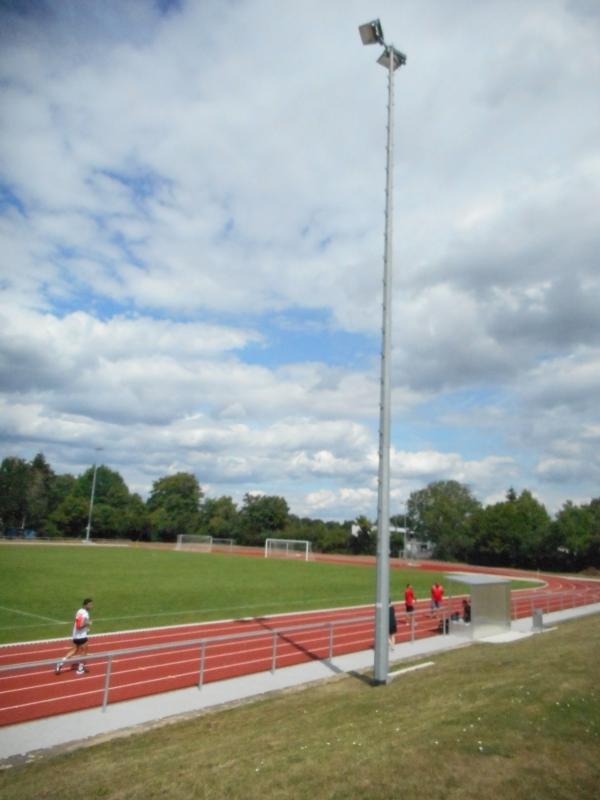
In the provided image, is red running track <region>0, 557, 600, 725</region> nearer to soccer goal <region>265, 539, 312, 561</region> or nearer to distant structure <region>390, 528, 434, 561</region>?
soccer goal <region>265, 539, 312, 561</region>

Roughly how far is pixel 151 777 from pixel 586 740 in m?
4.89

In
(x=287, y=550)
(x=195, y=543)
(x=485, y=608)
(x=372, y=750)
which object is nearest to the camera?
(x=372, y=750)

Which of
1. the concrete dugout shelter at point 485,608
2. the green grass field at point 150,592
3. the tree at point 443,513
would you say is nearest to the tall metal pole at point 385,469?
the concrete dugout shelter at point 485,608

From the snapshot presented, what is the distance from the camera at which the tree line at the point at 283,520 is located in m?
66.1

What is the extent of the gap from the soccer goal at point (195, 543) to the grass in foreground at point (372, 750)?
70.7 metres

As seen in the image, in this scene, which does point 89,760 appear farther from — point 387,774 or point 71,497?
point 71,497

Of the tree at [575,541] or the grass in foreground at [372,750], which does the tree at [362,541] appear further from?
the grass in foreground at [372,750]

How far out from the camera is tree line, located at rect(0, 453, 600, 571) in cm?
6606

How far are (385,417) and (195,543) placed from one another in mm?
75783

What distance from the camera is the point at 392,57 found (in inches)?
506

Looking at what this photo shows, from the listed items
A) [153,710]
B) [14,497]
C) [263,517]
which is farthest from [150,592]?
[14,497]

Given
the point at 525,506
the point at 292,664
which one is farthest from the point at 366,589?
the point at 525,506

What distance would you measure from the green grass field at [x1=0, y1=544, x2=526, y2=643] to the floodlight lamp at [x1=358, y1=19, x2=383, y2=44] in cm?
1788

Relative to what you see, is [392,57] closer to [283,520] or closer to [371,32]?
[371,32]
